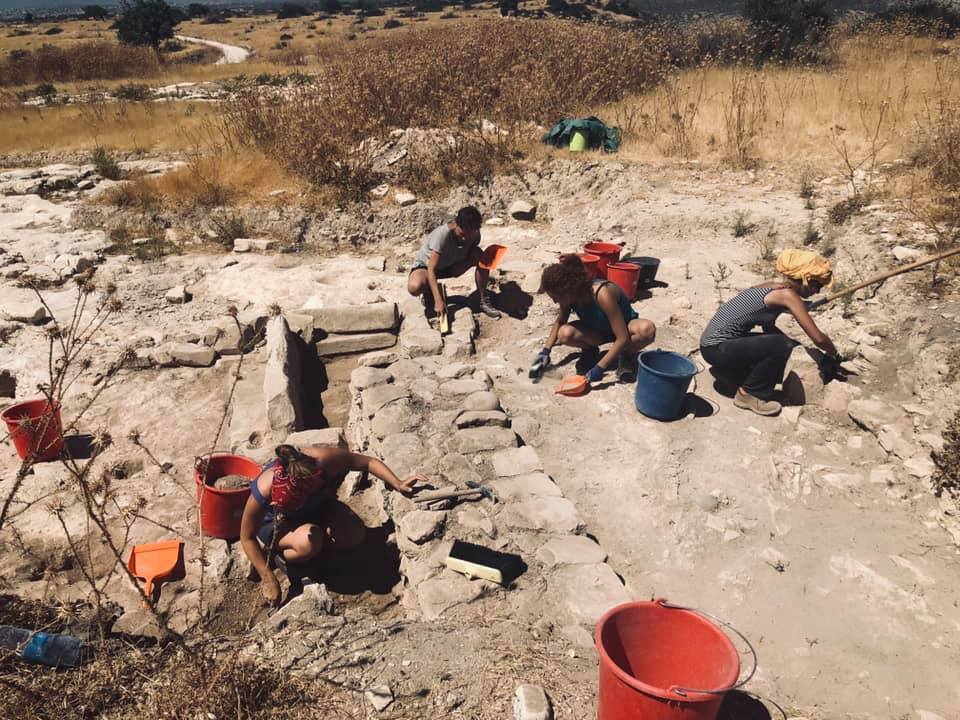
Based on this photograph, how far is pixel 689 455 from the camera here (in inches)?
167

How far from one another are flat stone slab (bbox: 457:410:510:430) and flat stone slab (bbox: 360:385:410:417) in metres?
0.57

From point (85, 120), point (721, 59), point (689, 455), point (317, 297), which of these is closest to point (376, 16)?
point (85, 120)

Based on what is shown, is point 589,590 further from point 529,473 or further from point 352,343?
point 352,343

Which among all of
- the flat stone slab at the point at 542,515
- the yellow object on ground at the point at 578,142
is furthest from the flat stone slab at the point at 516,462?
the yellow object on ground at the point at 578,142

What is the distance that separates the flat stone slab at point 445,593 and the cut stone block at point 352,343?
142 inches

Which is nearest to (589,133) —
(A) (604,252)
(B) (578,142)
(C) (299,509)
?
(B) (578,142)

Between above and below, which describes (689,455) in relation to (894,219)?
below

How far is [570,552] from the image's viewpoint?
10.9 ft

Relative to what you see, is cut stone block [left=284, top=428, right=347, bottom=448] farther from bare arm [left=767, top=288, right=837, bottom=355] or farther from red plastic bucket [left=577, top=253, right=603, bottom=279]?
bare arm [left=767, top=288, right=837, bottom=355]

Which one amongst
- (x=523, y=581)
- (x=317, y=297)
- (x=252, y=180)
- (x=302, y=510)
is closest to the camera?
(x=523, y=581)

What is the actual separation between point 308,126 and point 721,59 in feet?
27.9

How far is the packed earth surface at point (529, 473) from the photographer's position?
282 cm

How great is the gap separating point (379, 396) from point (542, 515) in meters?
1.78

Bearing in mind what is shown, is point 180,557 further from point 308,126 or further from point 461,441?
point 308,126
